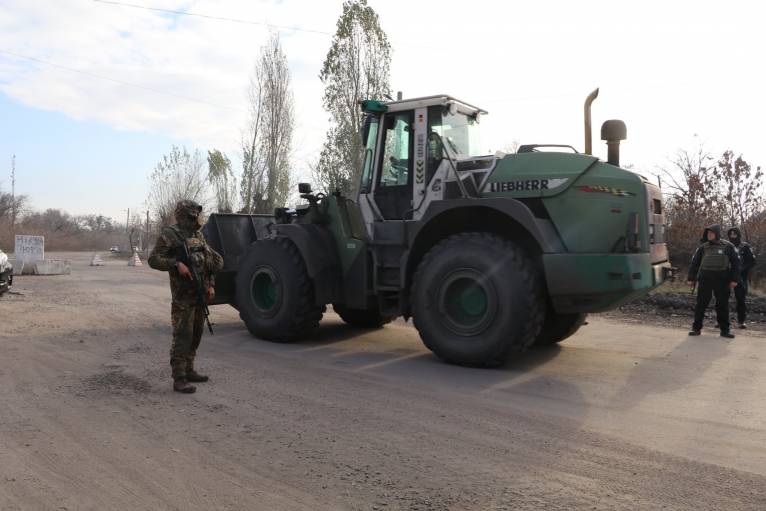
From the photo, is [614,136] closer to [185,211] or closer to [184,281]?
[185,211]

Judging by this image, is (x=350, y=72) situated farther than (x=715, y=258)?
Yes

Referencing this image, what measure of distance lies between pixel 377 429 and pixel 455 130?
4222 millimetres

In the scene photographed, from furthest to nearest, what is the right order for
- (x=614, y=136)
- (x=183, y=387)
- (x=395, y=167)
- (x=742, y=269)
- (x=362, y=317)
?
1. (x=742, y=269)
2. (x=362, y=317)
3. (x=395, y=167)
4. (x=614, y=136)
5. (x=183, y=387)

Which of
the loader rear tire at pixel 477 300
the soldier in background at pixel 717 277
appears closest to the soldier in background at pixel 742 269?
the soldier in background at pixel 717 277

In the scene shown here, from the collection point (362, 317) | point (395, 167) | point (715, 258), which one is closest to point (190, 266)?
point (395, 167)

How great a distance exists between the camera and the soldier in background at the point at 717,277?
29.3 feet

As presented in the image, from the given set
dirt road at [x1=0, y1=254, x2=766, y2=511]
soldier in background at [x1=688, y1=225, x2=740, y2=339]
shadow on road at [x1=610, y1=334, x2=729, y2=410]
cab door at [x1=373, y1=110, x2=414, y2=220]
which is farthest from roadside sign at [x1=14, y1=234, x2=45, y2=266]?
shadow on road at [x1=610, y1=334, x2=729, y2=410]

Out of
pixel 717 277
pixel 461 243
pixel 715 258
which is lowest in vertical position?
pixel 717 277

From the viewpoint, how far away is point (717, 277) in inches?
355

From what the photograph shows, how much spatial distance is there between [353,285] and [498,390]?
A: 8.71 ft

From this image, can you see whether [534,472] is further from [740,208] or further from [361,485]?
[740,208]

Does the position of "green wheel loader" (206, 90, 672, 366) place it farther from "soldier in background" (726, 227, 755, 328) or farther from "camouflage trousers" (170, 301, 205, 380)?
"soldier in background" (726, 227, 755, 328)

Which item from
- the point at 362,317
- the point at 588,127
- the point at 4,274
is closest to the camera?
the point at 588,127

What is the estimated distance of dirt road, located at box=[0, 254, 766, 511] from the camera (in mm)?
3252
